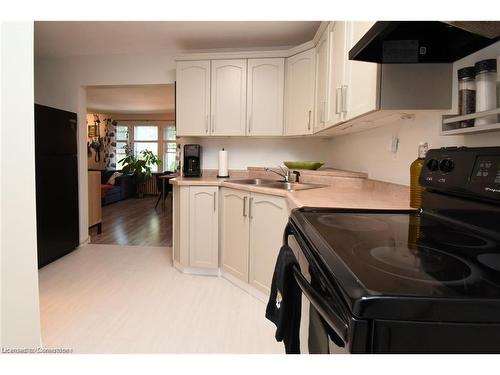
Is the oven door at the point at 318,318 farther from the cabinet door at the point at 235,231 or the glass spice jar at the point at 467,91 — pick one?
the cabinet door at the point at 235,231

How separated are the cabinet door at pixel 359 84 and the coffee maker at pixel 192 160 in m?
1.77

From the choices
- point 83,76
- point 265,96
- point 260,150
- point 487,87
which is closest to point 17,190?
point 487,87

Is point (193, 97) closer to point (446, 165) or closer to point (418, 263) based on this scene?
point (446, 165)

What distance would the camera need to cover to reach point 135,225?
484cm

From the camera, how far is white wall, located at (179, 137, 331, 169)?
128 inches

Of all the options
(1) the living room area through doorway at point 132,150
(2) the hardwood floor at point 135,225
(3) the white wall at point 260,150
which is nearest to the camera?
(3) the white wall at point 260,150

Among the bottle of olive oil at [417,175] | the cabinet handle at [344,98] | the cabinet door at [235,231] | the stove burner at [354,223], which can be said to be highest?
the cabinet handle at [344,98]

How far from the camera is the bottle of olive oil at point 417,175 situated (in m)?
1.25

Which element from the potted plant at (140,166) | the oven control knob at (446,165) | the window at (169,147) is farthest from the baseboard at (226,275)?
the window at (169,147)

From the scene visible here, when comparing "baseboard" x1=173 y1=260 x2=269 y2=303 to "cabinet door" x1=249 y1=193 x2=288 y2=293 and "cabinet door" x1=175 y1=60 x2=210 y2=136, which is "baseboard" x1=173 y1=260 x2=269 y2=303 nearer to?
"cabinet door" x1=249 y1=193 x2=288 y2=293

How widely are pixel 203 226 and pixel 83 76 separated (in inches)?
90.9

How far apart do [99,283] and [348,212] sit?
87.9 inches

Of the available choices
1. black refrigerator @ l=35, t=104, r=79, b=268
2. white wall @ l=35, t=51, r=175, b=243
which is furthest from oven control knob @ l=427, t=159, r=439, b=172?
black refrigerator @ l=35, t=104, r=79, b=268
